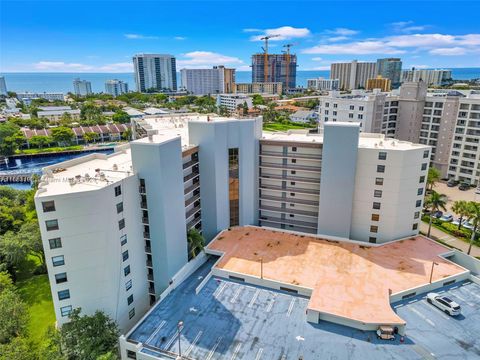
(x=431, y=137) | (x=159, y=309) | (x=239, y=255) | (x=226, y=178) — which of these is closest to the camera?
(x=159, y=309)

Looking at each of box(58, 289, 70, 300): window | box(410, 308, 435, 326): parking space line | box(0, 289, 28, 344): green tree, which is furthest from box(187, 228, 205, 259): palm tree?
box(410, 308, 435, 326): parking space line

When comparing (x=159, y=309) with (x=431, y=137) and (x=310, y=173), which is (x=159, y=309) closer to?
(x=310, y=173)

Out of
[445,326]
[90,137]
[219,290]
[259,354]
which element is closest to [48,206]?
[219,290]

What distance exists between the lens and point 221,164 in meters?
47.8

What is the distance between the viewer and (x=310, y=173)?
2042 inches

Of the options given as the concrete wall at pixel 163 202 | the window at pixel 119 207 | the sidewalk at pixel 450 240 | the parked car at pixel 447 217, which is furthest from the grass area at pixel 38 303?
the parked car at pixel 447 217

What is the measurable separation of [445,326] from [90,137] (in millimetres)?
142994

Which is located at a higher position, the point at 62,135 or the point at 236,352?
the point at 62,135

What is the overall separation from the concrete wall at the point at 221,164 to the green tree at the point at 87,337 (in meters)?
21.2

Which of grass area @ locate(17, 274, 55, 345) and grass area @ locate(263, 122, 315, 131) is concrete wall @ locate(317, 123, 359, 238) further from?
grass area @ locate(263, 122, 315, 131)

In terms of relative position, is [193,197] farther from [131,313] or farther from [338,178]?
[338,178]

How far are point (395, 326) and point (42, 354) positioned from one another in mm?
34158

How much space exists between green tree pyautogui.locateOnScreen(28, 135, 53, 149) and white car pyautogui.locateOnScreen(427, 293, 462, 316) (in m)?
144

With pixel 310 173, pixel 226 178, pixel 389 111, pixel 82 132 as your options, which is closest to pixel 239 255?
pixel 226 178
